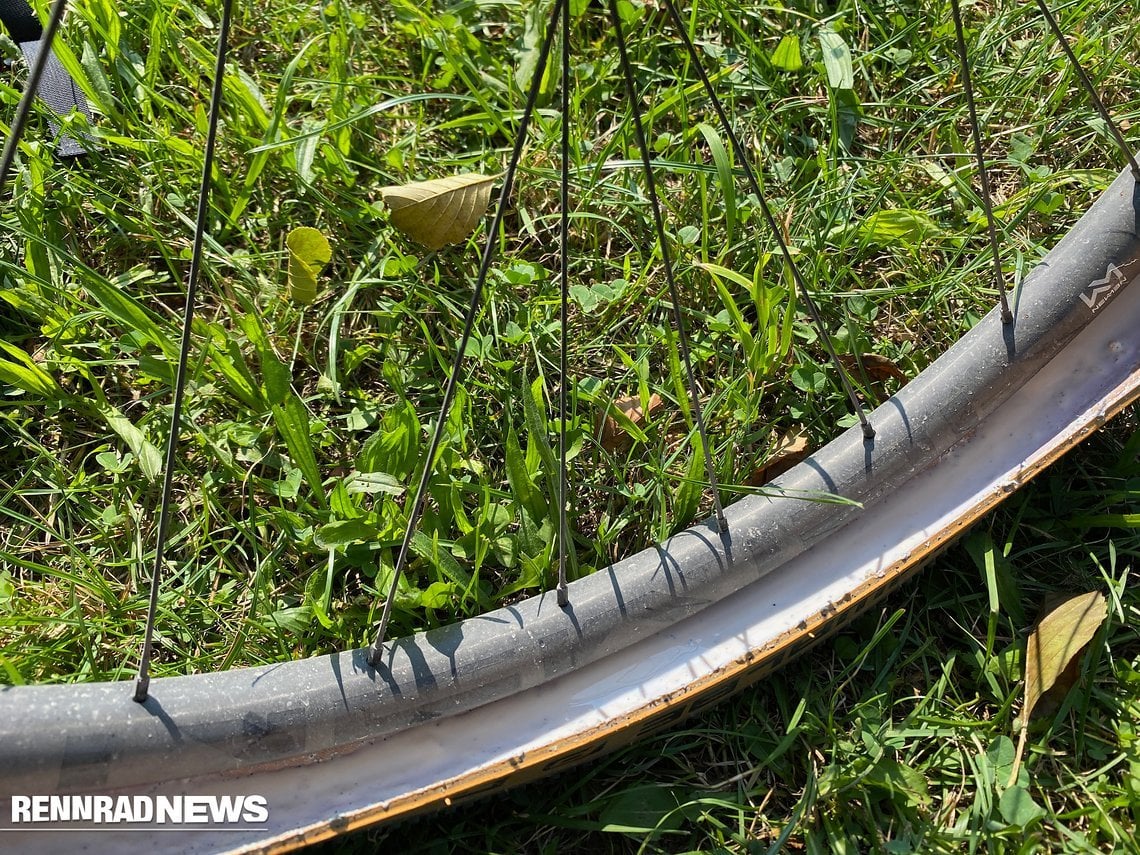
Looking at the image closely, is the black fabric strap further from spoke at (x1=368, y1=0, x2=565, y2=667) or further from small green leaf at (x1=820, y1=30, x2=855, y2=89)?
small green leaf at (x1=820, y1=30, x2=855, y2=89)

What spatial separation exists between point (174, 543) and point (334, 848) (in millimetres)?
515

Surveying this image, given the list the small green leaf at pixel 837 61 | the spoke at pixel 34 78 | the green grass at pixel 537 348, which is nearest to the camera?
the spoke at pixel 34 78

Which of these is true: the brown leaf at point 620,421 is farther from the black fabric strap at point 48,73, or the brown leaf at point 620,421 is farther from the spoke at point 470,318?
the black fabric strap at point 48,73

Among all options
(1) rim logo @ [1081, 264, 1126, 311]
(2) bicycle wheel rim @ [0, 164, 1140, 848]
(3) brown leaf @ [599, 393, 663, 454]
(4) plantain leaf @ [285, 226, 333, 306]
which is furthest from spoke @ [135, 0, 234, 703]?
(1) rim logo @ [1081, 264, 1126, 311]

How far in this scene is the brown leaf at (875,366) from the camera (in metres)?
1.69

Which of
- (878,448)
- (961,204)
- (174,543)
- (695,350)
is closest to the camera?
(878,448)

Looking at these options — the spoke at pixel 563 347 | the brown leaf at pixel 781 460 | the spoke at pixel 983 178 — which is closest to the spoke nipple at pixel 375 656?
the spoke at pixel 563 347

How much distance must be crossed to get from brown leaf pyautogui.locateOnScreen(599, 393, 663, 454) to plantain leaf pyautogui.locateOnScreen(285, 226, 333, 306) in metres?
0.52

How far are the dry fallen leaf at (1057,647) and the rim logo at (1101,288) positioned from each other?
0.42 metres

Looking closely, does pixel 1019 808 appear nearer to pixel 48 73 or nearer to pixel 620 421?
pixel 620 421

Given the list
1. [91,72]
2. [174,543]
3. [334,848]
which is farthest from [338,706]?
[91,72]

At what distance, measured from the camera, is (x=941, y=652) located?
1524mm

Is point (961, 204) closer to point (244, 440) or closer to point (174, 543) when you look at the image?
point (244, 440)

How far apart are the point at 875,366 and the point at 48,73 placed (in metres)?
1.53
